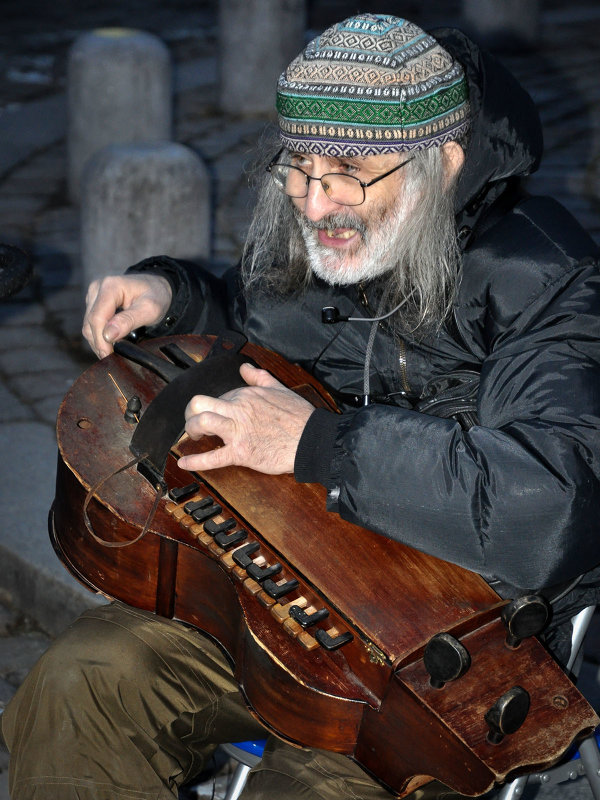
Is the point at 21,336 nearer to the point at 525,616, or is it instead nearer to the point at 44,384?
the point at 44,384

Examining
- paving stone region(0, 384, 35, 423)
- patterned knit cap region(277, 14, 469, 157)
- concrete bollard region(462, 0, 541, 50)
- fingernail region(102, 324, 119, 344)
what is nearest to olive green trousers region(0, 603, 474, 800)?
fingernail region(102, 324, 119, 344)

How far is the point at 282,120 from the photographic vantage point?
8.07ft

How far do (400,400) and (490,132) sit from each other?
593 mm

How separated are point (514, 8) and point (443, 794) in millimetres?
8777

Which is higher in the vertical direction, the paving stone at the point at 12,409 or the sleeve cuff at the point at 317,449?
the sleeve cuff at the point at 317,449

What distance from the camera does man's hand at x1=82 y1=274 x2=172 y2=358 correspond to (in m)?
2.76

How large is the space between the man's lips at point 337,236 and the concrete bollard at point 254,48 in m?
5.82

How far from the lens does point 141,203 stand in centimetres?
499

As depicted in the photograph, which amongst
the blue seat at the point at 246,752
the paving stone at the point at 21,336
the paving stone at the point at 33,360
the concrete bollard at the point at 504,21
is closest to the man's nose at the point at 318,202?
the blue seat at the point at 246,752

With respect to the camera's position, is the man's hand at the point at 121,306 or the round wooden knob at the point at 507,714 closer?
the round wooden knob at the point at 507,714

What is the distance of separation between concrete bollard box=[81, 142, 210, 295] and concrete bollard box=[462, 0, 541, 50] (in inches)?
216

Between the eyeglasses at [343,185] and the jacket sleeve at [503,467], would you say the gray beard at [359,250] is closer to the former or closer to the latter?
the eyeglasses at [343,185]

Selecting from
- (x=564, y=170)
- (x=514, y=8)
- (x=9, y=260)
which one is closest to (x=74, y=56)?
(x=564, y=170)

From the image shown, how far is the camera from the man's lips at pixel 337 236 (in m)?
2.48
